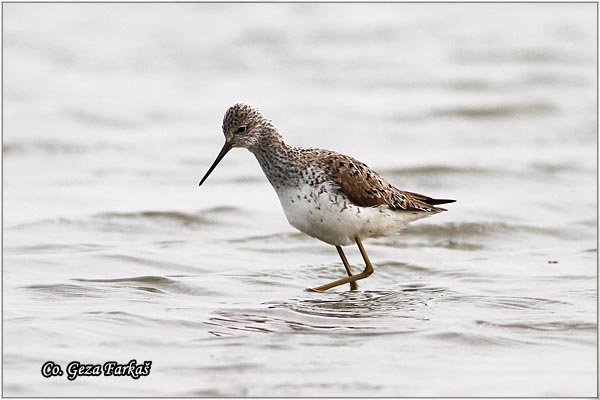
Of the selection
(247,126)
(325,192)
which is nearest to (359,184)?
(325,192)

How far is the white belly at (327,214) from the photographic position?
7836mm

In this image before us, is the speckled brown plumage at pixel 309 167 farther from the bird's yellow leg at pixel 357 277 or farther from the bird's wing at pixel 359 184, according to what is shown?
the bird's yellow leg at pixel 357 277

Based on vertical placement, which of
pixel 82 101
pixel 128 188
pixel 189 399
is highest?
Answer: pixel 82 101

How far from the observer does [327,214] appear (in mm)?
7840

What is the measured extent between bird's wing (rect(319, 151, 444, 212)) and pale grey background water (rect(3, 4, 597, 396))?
0.71m

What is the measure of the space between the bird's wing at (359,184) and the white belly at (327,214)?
63 mm

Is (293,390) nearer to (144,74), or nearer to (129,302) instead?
(129,302)

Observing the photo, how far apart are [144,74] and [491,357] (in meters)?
12.8

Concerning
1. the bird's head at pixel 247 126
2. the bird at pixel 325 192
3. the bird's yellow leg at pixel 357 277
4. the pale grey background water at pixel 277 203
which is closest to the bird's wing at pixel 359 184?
the bird at pixel 325 192

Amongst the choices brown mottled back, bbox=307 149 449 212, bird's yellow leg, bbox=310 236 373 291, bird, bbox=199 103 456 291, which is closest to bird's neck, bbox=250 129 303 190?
bird, bbox=199 103 456 291

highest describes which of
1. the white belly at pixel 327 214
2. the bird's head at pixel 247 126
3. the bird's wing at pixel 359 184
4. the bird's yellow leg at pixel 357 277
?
the bird's head at pixel 247 126

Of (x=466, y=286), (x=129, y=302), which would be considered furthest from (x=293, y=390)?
(x=466, y=286)

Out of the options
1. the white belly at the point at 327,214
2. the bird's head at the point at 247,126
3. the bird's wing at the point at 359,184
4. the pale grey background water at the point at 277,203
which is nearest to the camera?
the pale grey background water at the point at 277,203

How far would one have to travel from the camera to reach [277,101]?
16922mm
